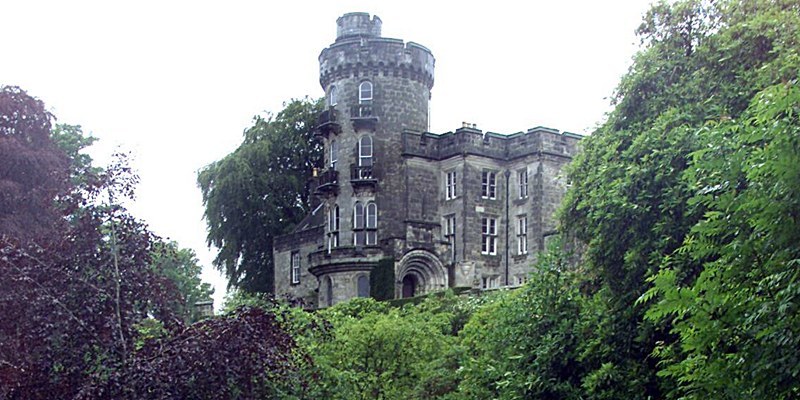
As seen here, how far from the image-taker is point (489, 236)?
185ft

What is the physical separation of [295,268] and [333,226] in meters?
7.18

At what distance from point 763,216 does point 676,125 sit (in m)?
8.63

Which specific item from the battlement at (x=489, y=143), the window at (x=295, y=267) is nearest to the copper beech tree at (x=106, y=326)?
the battlement at (x=489, y=143)

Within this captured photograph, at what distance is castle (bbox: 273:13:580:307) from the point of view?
180 ft

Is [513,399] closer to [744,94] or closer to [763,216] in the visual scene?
[744,94]

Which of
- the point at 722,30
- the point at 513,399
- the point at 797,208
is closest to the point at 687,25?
the point at 722,30

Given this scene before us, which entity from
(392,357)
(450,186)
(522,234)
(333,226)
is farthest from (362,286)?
(392,357)

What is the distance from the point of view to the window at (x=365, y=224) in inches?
2151

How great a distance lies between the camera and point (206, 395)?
1688 centimetres

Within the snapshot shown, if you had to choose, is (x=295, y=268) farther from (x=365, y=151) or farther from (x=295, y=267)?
(x=365, y=151)

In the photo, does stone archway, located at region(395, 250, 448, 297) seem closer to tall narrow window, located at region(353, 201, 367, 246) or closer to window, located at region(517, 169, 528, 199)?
tall narrow window, located at region(353, 201, 367, 246)

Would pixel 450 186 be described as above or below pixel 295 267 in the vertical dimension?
above

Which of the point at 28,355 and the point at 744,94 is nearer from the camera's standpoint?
the point at 28,355

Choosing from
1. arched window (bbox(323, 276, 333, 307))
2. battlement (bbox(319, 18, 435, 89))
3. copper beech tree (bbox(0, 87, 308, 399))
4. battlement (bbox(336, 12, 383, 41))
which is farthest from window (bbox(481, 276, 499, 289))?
copper beech tree (bbox(0, 87, 308, 399))
